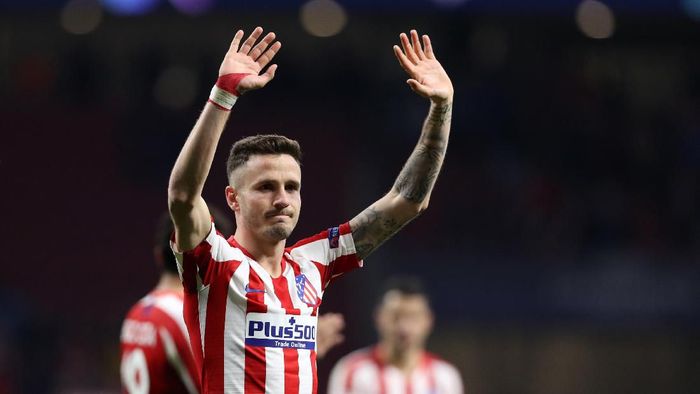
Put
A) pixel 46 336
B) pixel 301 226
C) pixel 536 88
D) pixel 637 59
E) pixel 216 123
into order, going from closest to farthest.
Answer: pixel 216 123 → pixel 46 336 → pixel 301 226 → pixel 536 88 → pixel 637 59

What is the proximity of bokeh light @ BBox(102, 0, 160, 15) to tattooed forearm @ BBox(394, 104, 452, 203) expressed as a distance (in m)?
13.4

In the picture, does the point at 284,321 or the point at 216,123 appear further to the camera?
the point at 284,321

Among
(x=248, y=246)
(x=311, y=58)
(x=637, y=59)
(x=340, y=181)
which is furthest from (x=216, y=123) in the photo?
(x=637, y=59)

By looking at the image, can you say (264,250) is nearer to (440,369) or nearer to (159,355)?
(159,355)

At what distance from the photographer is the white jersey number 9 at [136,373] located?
18.5 ft

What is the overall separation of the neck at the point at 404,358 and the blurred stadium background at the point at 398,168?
26.7 ft

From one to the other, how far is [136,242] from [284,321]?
1453cm

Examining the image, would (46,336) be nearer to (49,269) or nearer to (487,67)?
(49,269)

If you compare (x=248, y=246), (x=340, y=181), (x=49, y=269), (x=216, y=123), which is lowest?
(x=248, y=246)

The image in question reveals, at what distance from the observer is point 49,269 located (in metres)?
18.4

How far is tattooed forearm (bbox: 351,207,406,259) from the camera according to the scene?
4.88 meters

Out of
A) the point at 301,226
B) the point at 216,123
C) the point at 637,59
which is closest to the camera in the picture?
the point at 216,123

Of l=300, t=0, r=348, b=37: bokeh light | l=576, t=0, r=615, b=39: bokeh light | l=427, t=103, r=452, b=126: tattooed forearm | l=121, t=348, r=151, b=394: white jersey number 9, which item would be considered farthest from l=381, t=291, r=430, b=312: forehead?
l=576, t=0, r=615, b=39: bokeh light

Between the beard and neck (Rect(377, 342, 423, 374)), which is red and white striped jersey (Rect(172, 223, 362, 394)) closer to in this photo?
the beard
